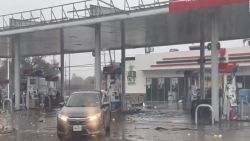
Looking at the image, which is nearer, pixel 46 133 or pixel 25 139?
pixel 25 139

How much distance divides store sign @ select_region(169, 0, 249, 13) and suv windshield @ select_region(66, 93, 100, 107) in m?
5.55

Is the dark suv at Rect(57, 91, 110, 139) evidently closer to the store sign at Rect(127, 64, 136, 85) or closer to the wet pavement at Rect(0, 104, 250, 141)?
the wet pavement at Rect(0, 104, 250, 141)

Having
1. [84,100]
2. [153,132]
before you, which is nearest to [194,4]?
[153,132]

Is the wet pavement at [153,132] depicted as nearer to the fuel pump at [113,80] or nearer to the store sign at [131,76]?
the fuel pump at [113,80]

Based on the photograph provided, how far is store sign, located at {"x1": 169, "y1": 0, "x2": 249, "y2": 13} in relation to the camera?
67.1ft

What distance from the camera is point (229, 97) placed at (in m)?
25.2

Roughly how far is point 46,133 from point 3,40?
1688cm

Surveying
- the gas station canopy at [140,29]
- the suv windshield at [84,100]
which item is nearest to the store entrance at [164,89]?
the gas station canopy at [140,29]

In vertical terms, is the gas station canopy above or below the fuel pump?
above

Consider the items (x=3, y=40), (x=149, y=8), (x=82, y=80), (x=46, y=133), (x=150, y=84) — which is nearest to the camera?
(x=46, y=133)

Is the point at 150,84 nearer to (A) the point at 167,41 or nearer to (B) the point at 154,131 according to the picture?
(A) the point at 167,41

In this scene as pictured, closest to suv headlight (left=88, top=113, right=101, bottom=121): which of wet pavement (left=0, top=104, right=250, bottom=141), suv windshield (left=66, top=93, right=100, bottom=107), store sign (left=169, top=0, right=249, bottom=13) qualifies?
wet pavement (left=0, top=104, right=250, bottom=141)

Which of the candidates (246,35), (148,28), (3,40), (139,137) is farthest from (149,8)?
(3,40)

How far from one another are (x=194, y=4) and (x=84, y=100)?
6.38 m
